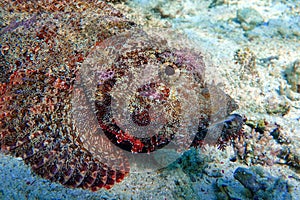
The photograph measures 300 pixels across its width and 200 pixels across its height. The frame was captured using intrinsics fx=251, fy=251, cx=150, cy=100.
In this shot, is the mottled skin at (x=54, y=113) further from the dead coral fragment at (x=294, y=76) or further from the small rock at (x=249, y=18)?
the small rock at (x=249, y=18)

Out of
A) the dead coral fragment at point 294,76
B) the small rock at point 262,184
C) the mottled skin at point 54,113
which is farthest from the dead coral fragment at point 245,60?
the mottled skin at point 54,113

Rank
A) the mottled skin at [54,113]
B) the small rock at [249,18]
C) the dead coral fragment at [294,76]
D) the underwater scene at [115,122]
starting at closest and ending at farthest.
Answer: the underwater scene at [115,122], the mottled skin at [54,113], the dead coral fragment at [294,76], the small rock at [249,18]

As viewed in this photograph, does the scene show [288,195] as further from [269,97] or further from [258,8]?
[258,8]

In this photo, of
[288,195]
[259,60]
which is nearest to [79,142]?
[288,195]

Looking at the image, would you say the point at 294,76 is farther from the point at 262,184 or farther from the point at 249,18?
the point at 262,184

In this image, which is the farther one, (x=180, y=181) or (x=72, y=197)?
(x=180, y=181)

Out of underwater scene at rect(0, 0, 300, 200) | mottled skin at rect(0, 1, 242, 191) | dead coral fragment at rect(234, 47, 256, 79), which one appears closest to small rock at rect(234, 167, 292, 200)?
underwater scene at rect(0, 0, 300, 200)

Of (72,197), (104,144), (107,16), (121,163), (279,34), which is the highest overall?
(107,16)
